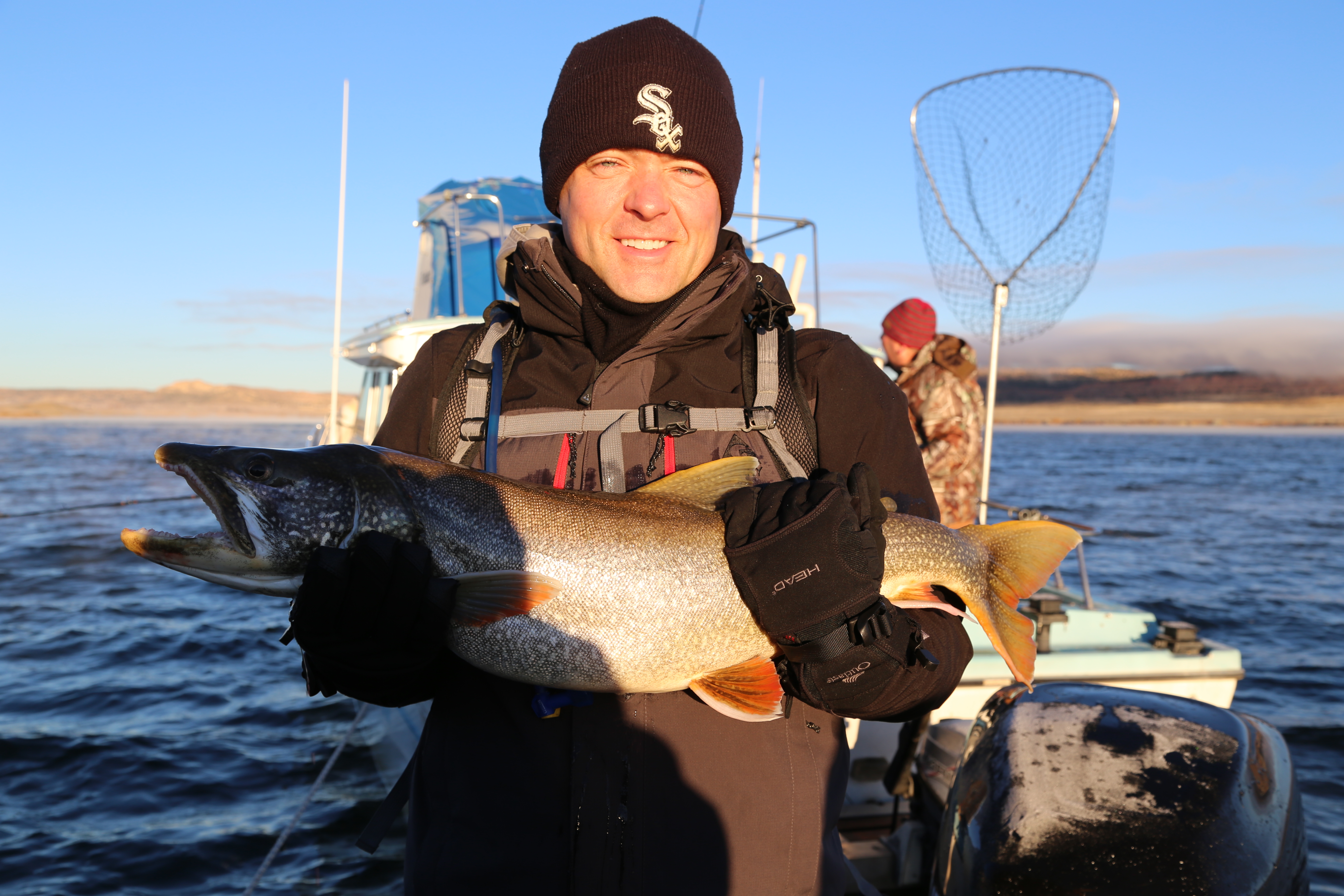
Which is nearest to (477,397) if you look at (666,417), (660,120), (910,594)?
(666,417)

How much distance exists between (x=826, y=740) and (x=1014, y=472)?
2734 inches

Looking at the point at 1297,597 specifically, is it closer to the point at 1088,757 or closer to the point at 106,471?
the point at 1088,757

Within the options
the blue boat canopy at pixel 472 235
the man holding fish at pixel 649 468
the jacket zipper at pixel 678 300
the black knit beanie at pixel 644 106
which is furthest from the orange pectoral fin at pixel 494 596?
the blue boat canopy at pixel 472 235

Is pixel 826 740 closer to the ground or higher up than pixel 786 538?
closer to the ground

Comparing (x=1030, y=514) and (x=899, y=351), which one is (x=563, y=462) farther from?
(x=899, y=351)

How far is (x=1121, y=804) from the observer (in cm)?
328

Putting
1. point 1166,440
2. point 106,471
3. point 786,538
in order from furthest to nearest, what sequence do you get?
point 1166,440, point 106,471, point 786,538

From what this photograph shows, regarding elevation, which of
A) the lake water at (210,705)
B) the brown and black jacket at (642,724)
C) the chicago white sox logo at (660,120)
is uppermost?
the chicago white sox logo at (660,120)

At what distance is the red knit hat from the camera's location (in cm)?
802

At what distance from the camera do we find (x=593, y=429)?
2.42 meters

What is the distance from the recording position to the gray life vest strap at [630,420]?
93.4 inches

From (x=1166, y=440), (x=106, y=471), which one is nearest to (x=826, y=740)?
(x=106, y=471)

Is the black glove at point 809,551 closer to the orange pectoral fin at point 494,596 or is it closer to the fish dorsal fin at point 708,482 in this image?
the fish dorsal fin at point 708,482

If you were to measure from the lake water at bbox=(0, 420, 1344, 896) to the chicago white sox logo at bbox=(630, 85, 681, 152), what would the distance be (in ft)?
22.5
